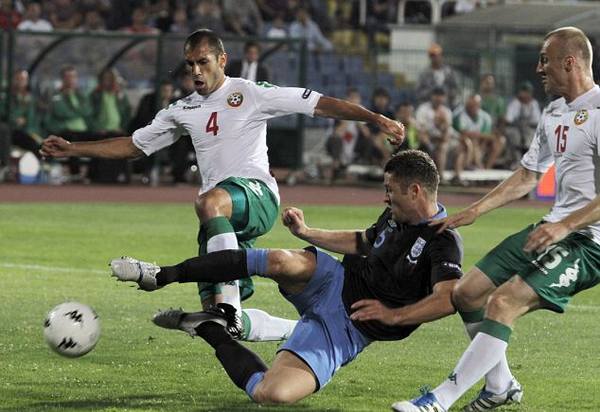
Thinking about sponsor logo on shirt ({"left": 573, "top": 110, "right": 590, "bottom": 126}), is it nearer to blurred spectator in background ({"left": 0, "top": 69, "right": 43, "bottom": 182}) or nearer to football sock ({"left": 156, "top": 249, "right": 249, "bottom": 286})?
football sock ({"left": 156, "top": 249, "right": 249, "bottom": 286})

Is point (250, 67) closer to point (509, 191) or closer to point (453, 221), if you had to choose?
point (509, 191)

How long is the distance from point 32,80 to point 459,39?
11128 mm

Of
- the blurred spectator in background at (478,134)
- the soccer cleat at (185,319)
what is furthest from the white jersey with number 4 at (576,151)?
the blurred spectator in background at (478,134)

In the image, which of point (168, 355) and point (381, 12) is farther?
point (381, 12)

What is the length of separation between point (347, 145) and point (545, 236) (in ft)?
65.5

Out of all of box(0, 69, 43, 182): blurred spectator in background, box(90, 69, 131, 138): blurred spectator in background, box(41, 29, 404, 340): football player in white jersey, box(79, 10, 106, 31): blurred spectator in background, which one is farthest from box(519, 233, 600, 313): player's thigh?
box(79, 10, 106, 31): blurred spectator in background

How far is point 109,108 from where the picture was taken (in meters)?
25.0

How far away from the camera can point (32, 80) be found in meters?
25.5

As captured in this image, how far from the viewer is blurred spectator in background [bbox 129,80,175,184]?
25.2m

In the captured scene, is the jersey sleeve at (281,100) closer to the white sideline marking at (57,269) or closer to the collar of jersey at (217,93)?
the collar of jersey at (217,93)

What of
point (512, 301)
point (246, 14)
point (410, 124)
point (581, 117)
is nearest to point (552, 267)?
point (512, 301)

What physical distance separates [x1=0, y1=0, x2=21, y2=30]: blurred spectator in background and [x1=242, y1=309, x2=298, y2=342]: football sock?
62.7ft

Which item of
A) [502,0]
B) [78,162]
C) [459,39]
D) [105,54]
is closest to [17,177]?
[78,162]

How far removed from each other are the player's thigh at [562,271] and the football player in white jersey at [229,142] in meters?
2.25
